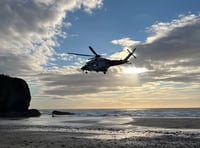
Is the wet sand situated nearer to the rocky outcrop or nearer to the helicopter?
the helicopter

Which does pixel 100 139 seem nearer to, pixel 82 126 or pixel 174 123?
pixel 82 126

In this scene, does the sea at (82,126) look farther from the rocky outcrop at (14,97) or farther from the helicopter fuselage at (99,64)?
the rocky outcrop at (14,97)

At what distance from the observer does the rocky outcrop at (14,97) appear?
347 ft

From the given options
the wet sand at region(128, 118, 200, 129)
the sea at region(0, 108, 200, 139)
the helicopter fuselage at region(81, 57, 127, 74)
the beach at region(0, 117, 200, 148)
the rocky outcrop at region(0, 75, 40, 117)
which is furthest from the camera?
the rocky outcrop at region(0, 75, 40, 117)

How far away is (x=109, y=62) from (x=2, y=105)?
257ft

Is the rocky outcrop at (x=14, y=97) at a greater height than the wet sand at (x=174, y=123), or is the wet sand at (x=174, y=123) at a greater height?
the rocky outcrop at (x=14, y=97)

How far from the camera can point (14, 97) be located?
368 feet

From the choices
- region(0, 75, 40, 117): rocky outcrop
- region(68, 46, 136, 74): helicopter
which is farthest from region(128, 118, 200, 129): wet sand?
region(0, 75, 40, 117): rocky outcrop

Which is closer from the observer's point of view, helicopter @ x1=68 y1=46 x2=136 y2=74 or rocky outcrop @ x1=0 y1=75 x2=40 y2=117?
helicopter @ x1=68 y1=46 x2=136 y2=74

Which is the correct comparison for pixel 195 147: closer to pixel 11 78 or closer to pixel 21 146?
pixel 21 146

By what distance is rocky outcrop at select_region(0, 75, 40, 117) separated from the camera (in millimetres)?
105875

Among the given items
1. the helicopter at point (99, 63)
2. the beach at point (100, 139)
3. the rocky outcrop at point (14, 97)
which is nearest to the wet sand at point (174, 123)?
the beach at point (100, 139)

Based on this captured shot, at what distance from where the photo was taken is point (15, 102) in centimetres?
11200

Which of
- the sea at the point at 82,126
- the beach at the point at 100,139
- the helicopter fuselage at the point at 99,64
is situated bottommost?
the beach at the point at 100,139
